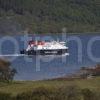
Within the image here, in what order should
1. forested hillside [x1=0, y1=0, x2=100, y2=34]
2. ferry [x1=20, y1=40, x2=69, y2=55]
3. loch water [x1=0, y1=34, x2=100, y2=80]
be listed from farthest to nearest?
1. forested hillside [x1=0, y1=0, x2=100, y2=34]
2. ferry [x1=20, y1=40, x2=69, y2=55]
3. loch water [x1=0, y1=34, x2=100, y2=80]

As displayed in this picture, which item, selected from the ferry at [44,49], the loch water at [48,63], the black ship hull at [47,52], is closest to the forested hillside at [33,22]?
the loch water at [48,63]

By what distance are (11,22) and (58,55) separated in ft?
309

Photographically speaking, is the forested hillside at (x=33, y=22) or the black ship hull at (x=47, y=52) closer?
the black ship hull at (x=47, y=52)

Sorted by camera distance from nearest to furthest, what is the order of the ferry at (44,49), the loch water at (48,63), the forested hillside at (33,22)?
1. the loch water at (48,63)
2. the ferry at (44,49)
3. the forested hillside at (33,22)

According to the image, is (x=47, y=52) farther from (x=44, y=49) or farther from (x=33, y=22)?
(x=33, y=22)

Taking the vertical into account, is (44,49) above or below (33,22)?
below

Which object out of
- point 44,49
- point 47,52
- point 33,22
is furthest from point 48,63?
point 33,22

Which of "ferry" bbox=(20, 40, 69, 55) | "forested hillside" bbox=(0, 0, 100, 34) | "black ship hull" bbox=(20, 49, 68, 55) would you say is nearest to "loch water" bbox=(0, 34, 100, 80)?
"black ship hull" bbox=(20, 49, 68, 55)

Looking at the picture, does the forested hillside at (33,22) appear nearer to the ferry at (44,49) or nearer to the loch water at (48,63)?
the loch water at (48,63)

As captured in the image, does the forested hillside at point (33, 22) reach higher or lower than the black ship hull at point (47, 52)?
higher

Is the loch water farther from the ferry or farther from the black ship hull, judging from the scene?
the ferry

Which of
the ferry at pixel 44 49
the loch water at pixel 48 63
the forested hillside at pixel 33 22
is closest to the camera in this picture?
the loch water at pixel 48 63

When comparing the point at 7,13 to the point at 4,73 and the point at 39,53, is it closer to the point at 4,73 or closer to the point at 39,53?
the point at 39,53

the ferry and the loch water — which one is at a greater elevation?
the ferry
